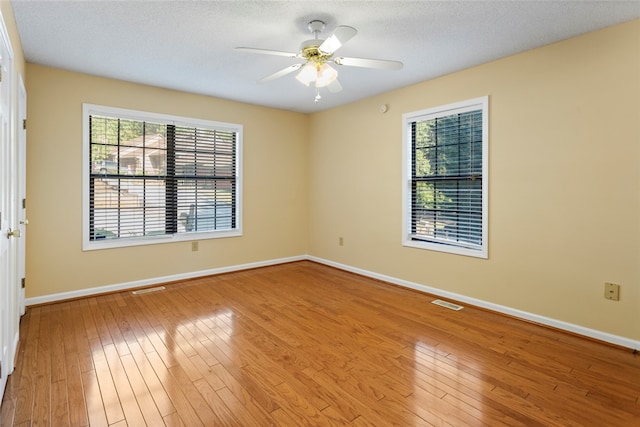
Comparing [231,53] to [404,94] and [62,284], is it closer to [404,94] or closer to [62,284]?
[404,94]

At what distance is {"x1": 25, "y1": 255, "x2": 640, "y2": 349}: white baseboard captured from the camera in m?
2.75

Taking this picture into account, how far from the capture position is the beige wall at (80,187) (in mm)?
3498

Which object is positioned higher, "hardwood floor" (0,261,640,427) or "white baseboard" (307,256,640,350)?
"white baseboard" (307,256,640,350)

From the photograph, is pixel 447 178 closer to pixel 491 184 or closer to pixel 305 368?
pixel 491 184

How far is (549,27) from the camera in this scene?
265cm

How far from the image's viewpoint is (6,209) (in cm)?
209

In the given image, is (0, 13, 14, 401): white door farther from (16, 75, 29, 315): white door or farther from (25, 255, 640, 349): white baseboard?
(25, 255, 640, 349): white baseboard

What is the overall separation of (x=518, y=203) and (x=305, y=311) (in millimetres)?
2308

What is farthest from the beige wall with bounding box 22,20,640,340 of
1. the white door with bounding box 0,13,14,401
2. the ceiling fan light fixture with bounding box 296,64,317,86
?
the ceiling fan light fixture with bounding box 296,64,317,86

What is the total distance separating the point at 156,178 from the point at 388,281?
3.25m

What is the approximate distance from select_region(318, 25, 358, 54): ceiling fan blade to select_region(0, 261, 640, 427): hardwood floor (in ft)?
7.15

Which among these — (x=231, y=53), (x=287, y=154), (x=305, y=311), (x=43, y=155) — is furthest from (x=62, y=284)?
(x=287, y=154)

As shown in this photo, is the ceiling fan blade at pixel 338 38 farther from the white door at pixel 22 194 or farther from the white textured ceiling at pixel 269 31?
the white door at pixel 22 194

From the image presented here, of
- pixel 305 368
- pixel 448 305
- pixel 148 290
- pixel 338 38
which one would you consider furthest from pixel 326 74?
pixel 148 290
